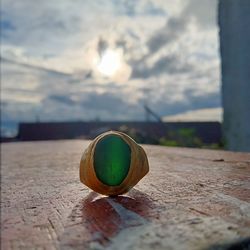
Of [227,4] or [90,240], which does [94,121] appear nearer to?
[227,4]

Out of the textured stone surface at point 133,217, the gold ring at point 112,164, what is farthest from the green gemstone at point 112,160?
A: the textured stone surface at point 133,217

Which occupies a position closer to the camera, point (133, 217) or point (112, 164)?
point (133, 217)

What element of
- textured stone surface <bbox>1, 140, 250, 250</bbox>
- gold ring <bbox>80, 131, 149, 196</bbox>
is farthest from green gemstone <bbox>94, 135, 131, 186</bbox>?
textured stone surface <bbox>1, 140, 250, 250</bbox>

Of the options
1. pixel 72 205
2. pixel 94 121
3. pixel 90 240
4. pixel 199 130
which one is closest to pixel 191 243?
pixel 90 240

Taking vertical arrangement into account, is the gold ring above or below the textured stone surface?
above

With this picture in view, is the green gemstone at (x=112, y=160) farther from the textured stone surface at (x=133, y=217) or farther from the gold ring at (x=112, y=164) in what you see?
the textured stone surface at (x=133, y=217)

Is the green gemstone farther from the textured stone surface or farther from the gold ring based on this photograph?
the textured stone surface

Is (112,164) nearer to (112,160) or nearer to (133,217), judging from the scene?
(112,160)

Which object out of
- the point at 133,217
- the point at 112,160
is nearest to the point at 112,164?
the point at 112,160

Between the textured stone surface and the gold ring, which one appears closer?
the textured stone surface

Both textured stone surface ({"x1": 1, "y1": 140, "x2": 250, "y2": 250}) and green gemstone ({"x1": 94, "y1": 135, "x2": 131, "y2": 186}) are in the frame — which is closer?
textured stone surface ({"x1": 1, "y1": 140, "x2": 250, "y2": 250})
